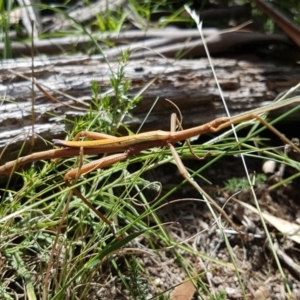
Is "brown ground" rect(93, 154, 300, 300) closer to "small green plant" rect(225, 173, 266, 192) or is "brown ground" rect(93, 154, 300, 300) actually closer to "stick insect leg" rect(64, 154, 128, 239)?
"small green plant" rect(225, 173, 266, 192)

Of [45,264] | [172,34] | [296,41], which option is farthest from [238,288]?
[172,34]

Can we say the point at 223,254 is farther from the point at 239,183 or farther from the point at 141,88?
the point at 141,88

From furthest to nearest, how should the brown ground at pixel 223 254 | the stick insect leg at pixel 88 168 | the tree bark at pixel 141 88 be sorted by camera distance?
the tree bark at pixel 141 88 → the brown ground at pixel 223 254 → the stick insect leg at pixel 88 168

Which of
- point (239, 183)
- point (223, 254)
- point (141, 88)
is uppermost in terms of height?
point (141, 88)

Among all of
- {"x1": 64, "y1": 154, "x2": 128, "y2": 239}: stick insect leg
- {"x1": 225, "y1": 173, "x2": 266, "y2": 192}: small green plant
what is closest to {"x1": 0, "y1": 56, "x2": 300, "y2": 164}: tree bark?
{"x1": 225, "y1": 173, "x2": 266, "y2": 192}: small green plant

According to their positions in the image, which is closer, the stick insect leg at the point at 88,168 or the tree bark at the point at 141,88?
the stick insect leg at the point at 88,168

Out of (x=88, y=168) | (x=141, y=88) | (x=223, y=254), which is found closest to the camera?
(x=88, y=168)

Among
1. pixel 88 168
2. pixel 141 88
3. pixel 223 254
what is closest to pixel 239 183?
pixel 223 254

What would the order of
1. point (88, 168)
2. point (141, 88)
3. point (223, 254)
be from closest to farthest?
point (88, 168) → point (223, 254) → point (141, 88)

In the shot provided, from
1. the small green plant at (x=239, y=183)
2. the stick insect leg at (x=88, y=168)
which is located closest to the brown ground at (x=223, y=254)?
the small green plant at (x=239, y=183)

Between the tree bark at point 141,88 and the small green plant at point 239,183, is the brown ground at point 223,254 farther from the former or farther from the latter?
the tree bark at point 141,88

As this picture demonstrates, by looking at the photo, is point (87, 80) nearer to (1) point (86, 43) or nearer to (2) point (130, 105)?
(2) point (130, 105)
